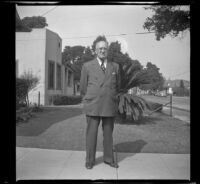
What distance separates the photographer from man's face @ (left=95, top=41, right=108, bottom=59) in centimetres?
411

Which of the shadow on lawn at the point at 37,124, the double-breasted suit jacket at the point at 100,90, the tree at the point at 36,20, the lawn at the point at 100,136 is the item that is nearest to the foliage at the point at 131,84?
the lawn at the point at 100,136

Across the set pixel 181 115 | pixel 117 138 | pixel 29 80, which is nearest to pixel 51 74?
pixel 29 80

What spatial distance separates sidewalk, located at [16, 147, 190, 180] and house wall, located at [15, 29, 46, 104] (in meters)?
6.39

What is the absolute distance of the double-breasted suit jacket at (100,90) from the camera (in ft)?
13.7

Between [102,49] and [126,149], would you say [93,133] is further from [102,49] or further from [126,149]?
[126,149]

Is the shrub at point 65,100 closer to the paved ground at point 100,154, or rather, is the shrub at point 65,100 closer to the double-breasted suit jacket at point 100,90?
the paved ground at point 100,154

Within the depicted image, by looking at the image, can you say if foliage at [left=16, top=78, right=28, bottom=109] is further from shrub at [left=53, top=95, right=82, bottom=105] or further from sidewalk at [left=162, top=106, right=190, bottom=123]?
sidewalk at [left=162, top=106, right=190, bottom=123]

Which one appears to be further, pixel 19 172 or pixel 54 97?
pixel 54 97

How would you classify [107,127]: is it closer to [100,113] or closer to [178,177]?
[100,113]

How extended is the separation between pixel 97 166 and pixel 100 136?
3.06m

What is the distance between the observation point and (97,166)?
4.37 metres
